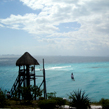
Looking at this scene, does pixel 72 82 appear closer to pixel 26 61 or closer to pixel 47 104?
pixel 26 61

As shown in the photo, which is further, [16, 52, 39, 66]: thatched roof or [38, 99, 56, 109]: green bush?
[16, 52, 39, 66]: thatched roof

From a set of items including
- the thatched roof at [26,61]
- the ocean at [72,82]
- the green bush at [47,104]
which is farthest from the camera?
the ocean at [72,82]

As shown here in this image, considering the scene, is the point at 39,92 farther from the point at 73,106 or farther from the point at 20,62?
the point at 20,62

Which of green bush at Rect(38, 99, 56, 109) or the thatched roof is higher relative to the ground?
the thatched roof

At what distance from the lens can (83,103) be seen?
7.93m

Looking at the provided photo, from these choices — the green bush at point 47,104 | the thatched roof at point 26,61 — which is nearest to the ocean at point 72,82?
the thatched roof at point 26,61

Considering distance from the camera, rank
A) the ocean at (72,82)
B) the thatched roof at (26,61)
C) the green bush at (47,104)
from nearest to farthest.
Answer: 1. the green bush at (47,104)
2. the thatched roof at (26,61)
3. the ocean at (72,82)

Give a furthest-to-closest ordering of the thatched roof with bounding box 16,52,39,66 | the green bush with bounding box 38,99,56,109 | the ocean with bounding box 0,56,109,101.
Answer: the ocean with bounding box 0,56,109,101 < the thatched roof with bounding box 16,52,39,66 < the green bush with bounding box 38,99,56,109

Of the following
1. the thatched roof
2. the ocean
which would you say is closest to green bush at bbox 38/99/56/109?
the thatched roof

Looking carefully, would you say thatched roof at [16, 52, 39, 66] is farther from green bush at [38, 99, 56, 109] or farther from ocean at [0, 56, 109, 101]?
green bush at [38, 99, 56, 109]

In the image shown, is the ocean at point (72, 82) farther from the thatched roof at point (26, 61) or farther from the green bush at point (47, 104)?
the green bush at point (47, 104)

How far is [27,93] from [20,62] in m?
5.16

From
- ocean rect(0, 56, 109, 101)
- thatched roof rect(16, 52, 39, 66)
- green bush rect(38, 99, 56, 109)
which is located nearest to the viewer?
green bush rect(38, 99, 56, 109)

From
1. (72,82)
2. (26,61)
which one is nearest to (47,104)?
(26,61)
